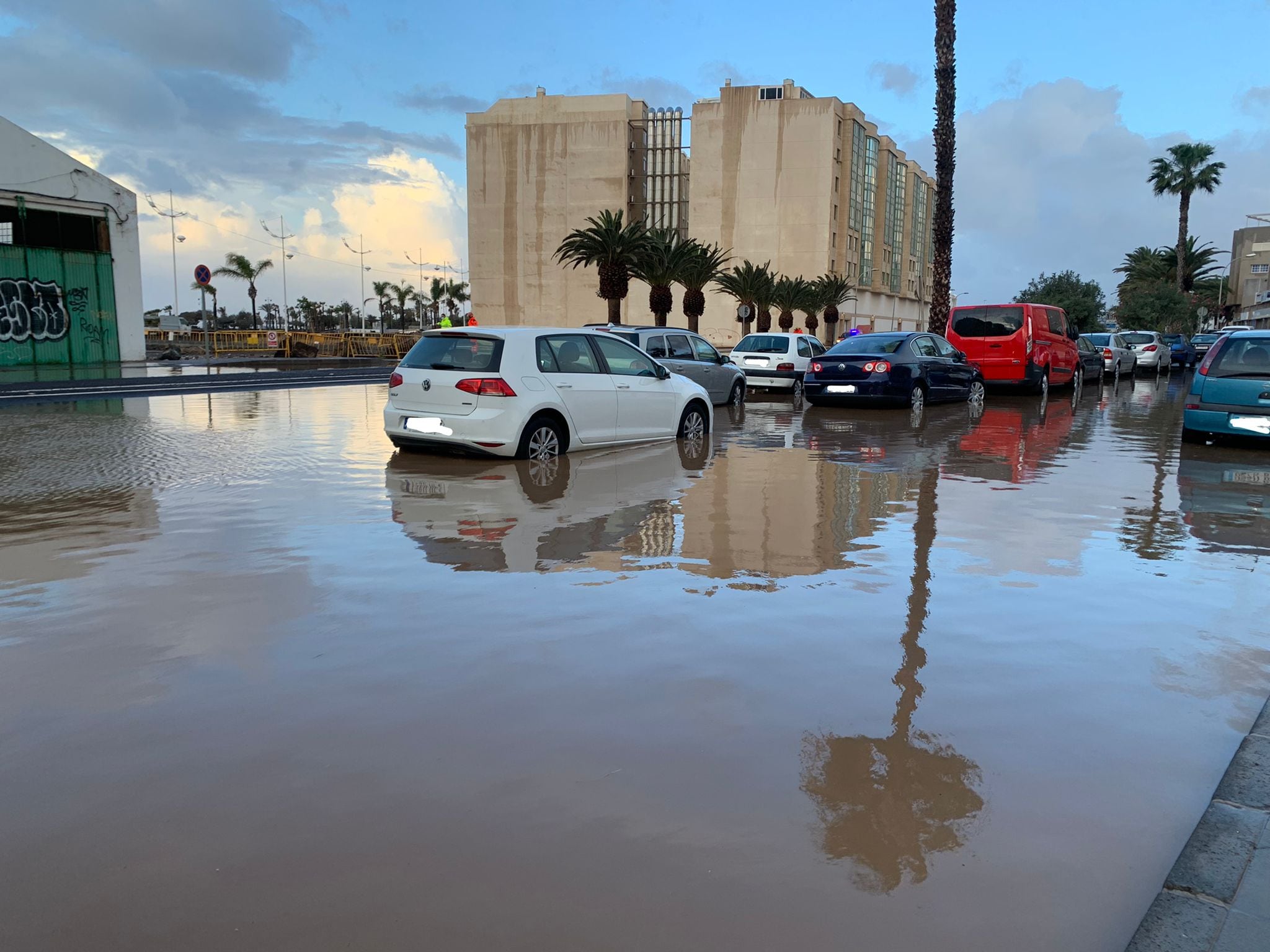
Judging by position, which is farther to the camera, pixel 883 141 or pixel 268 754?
pixel 883 141

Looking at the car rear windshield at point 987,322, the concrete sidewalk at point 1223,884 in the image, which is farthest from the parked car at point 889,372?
the concrete sidewalk at point 1223,884

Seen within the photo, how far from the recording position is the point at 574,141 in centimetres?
8694

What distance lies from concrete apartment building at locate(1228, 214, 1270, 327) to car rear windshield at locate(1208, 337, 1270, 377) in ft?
458

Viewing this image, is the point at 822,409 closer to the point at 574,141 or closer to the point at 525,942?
the point at 525,942

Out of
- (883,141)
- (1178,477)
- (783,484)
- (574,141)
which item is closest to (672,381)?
(783,484)

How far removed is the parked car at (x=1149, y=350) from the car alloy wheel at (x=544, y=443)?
102 ft

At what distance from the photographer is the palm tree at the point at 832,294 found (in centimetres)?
7181

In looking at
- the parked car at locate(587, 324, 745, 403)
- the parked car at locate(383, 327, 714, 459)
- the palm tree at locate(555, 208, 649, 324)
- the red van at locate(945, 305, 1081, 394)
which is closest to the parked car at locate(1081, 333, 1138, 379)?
the red van at locate(945, 305, 1081, 394)

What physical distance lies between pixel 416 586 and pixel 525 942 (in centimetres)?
363

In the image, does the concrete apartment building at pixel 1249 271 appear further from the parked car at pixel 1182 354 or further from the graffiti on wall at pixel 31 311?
the graffiti on wall at pixel 31 311

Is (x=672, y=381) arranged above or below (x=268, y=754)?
above

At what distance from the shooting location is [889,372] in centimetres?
1866

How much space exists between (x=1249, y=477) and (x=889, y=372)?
25.2ft

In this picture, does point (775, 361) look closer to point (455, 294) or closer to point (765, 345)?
point (765, 345)
